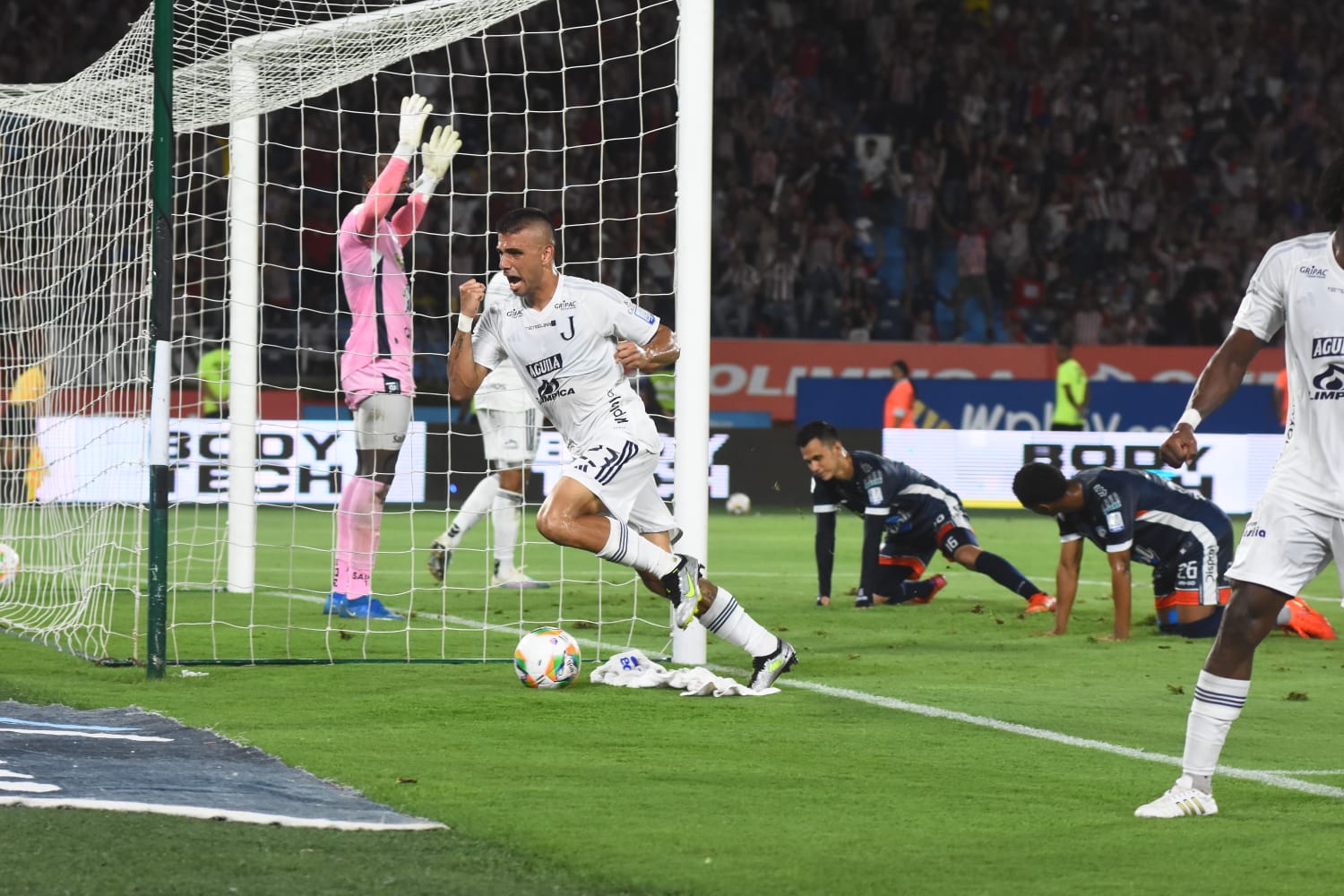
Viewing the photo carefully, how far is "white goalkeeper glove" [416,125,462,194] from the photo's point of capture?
9195 mm

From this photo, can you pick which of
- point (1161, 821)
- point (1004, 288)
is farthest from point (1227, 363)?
point (1004, 288)

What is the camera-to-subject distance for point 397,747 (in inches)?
228

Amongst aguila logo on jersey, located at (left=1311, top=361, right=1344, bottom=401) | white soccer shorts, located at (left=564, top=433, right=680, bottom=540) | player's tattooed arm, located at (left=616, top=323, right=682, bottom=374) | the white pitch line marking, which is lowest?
the white pitch line marking

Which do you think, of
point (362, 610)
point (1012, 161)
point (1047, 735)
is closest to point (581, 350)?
point (1047, 735)

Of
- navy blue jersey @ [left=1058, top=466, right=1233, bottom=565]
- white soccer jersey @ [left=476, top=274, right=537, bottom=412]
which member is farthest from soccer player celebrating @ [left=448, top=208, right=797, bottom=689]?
white soccer jersey @ [left=476, top=274, right=537, bottom=412]

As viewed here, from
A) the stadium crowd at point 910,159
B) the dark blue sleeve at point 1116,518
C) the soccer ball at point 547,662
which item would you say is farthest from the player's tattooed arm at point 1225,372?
the stadium crowd at point 910,159

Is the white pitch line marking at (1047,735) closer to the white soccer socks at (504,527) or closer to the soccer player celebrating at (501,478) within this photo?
the white soccer socks at (504,527)

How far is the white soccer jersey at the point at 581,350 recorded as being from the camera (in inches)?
290

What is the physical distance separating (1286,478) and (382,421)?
19.4 ft

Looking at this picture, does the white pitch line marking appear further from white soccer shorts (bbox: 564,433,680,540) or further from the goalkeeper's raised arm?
the goalkeeper's raised arm

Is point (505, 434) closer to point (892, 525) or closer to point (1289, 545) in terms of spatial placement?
point (892, 525)

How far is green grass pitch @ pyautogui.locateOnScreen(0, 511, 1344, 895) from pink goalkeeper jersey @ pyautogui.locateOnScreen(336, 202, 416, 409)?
4.99ft

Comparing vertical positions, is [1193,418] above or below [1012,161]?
below

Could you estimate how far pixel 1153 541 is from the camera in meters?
9.72
